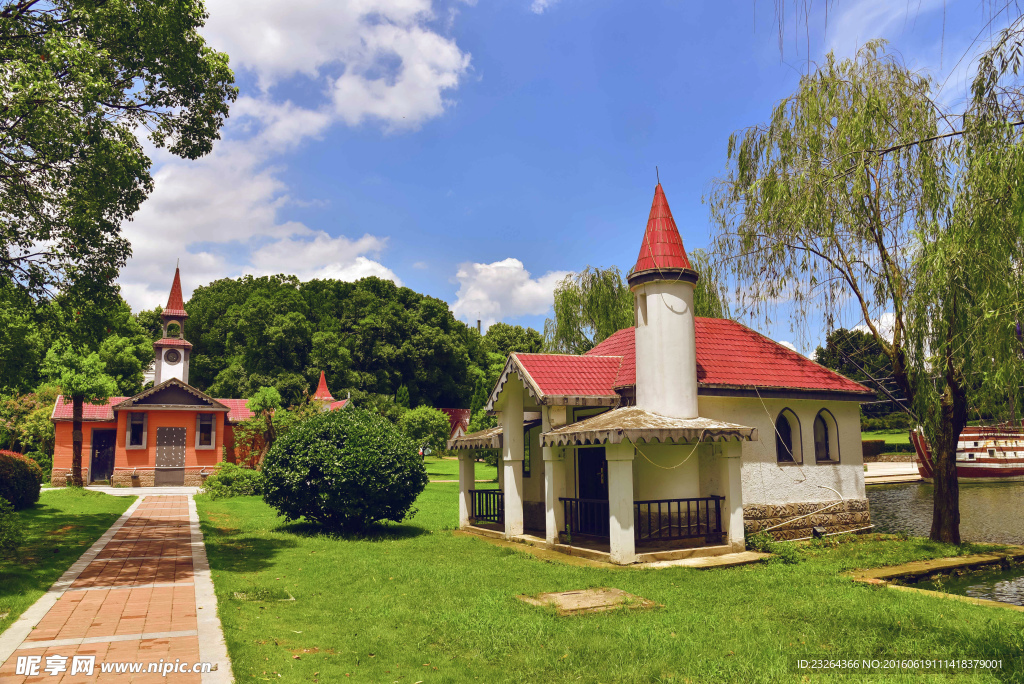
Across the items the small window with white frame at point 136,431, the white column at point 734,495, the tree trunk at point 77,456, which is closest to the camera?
the white column at point 734,495

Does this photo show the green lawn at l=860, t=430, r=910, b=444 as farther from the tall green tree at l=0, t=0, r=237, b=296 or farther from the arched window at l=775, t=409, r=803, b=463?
the tall green tree at l=0, t=0, r=237, b=296

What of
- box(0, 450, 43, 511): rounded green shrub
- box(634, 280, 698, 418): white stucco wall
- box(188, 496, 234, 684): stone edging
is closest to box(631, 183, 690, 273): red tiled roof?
box(634, 280, 698, 418): white stucco wall

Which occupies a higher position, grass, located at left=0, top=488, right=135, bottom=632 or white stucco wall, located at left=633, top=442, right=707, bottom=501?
white stucco wall, located at left=633, top=442, right=707, bottom=501

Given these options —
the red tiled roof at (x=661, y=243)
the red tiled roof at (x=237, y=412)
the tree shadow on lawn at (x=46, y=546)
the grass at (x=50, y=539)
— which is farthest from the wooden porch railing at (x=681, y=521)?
the red tiled roof at (x=237, y=412)

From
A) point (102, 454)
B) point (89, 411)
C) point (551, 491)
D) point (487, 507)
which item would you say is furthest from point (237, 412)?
point (551, 491)

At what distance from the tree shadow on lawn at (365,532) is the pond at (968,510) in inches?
486

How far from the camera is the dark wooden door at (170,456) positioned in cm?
3256

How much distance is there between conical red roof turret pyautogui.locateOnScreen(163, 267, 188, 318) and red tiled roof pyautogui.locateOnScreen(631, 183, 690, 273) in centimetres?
3319

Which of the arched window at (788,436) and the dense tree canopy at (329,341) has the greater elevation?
the dense tree canopy at (329,341)

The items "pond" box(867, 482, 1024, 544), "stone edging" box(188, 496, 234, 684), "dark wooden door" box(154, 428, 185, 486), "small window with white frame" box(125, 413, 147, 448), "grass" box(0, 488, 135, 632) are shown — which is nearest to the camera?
"stone edging" box(188, 496, 234, 684)

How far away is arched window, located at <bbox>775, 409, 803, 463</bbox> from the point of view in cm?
1441

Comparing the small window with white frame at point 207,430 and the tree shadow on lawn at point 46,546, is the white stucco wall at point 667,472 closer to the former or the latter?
the tree shadow on lawn at point 46,546

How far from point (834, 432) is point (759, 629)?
9599mm

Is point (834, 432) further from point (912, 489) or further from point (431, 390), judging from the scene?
point (431, 390)
